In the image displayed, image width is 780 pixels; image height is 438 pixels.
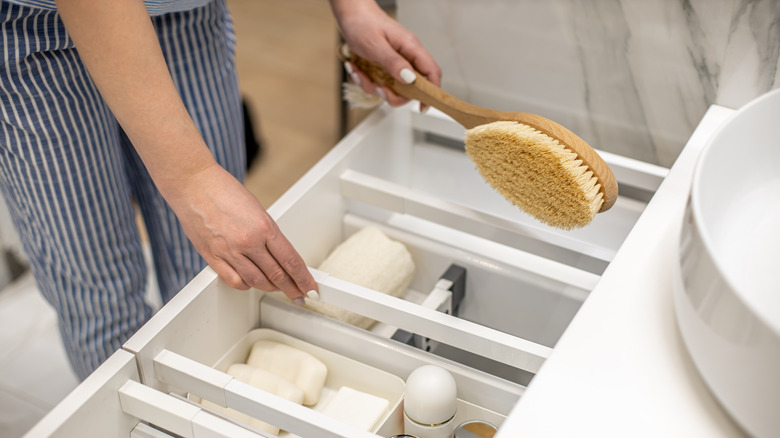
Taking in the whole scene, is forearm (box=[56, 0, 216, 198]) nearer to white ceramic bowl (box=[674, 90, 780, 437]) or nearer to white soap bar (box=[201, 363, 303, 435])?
white soap bar (box=[201, 363, 303, 435])

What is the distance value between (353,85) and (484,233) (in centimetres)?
24

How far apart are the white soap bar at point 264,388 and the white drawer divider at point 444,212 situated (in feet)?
0.77

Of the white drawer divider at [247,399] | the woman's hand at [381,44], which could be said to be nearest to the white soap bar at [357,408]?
the white drawer divider at [247,399]

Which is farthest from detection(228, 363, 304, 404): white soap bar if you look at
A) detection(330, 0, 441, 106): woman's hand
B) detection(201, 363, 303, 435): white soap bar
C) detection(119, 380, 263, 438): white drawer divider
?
detection(330, 0, 441, 106): woman's hand

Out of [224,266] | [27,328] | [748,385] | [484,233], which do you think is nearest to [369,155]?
[484,233]

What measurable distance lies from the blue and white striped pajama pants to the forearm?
13 cm

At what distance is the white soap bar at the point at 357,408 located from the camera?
26.5 inches

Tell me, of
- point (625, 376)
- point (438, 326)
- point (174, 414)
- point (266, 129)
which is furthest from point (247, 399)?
point (266, 129)

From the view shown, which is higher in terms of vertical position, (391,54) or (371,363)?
(391,54)

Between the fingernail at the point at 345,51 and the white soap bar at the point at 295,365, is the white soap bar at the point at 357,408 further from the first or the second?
the fingernail at the point at 345,51

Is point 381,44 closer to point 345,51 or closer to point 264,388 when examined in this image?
point 345,51

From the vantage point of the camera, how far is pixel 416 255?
87cm

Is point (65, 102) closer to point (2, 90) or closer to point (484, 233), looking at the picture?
point (2, 90)

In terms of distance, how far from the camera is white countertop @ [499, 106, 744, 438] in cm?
43
